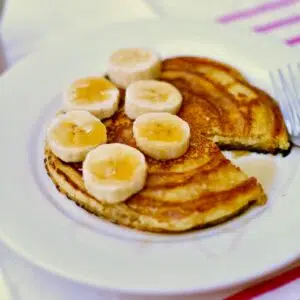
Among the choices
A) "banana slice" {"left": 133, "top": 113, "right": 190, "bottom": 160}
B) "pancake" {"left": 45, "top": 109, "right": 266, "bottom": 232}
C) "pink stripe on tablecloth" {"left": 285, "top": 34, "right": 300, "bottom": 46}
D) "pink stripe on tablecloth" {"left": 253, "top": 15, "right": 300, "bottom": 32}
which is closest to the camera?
"pancake" {"left": 45, "top": 109, "right": 266, "bottom": 232}

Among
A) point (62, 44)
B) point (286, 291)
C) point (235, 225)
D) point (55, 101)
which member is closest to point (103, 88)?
point (55, 101)

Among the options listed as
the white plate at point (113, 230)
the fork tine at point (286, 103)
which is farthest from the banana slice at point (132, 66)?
the fork tine at point (286, 103)

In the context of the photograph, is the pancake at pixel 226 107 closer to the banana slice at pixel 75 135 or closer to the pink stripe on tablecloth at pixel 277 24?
the banana slice at pixel 75 135

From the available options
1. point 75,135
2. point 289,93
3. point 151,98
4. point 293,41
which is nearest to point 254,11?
point 293,41

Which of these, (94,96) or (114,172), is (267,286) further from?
(94,96)

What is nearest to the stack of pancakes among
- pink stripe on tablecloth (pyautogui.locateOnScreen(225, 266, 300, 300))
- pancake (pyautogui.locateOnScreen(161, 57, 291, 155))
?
pancake (pyautogui.locateOnScreen(161, 57, 291, 155))

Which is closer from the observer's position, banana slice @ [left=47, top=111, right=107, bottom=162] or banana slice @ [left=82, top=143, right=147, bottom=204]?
banana slice @ [left=82, top=143, right=147, bottom=204]

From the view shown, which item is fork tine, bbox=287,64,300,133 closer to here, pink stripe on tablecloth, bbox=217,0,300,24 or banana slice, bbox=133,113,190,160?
banana slice, bbox=133,113,190,160
